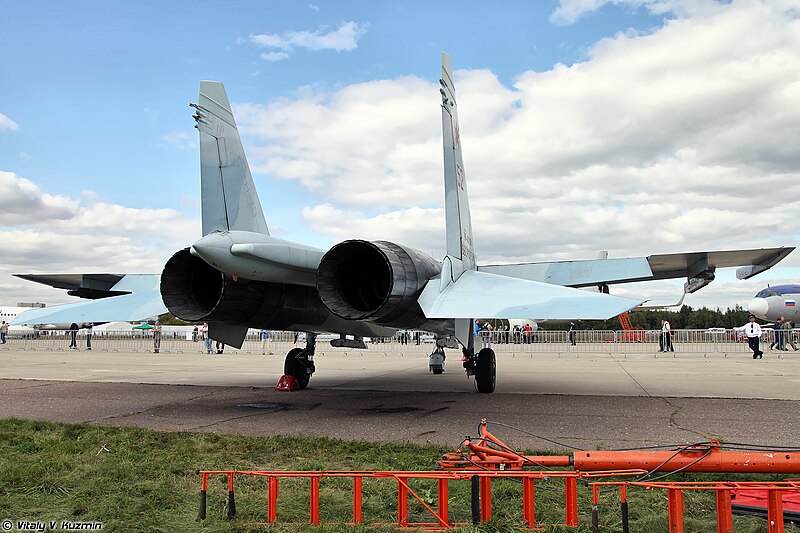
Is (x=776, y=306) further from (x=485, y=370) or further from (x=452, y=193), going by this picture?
(x=452, y=193)

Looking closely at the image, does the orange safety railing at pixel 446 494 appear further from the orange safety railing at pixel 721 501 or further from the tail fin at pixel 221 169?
the tail fin at pixel 221 169

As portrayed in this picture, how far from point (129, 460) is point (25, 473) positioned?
2.50ft

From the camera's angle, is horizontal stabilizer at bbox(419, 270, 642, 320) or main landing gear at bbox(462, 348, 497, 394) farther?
main landing gear at bbox(462, 348, 497, 394)

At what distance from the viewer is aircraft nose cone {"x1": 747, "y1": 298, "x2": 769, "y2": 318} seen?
99.0ft

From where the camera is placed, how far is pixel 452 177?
27.9ft

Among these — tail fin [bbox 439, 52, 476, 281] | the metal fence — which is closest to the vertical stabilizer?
tail fin [bbox 439, 52, 476, 281]

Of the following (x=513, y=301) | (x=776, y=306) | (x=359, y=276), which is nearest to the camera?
(x=513, y=301)

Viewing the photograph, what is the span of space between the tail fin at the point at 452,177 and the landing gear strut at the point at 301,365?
3.68 metres

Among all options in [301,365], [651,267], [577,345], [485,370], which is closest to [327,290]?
[485,370]

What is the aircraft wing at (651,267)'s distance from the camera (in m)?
9.52

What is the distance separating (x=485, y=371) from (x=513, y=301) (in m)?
3.68

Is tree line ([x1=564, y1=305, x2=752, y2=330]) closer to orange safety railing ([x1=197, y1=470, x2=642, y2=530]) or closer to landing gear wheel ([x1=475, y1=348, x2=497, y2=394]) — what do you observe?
landing gear wheel ([x1=475, y1=348, x2=497, y2=394])

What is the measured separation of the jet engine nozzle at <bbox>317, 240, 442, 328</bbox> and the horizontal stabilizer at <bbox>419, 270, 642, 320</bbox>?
0.26m

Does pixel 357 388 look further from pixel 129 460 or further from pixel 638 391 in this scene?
pixel 129 460
